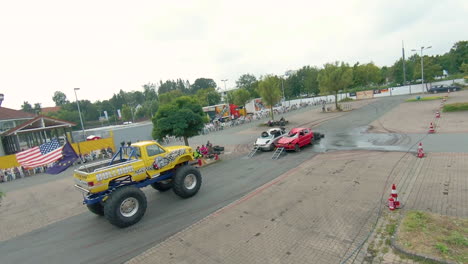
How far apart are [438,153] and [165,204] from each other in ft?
45.3

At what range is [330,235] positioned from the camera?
248 inches

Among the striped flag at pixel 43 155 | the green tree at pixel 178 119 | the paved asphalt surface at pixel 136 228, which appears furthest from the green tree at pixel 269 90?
the striped flag at pixel 43 155

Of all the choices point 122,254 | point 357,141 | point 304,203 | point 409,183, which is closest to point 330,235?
point 304,203

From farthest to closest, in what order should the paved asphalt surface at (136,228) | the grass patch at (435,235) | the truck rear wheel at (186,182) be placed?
the truck rear wheel at (186,182)
the paved asphalt surface at (136,228)
the grass patch at (435,235)

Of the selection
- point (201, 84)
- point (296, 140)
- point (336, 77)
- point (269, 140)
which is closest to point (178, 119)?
point (269, 140)

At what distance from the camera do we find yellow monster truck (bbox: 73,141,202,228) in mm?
7941

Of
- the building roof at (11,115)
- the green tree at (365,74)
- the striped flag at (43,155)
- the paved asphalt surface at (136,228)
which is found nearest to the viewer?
the paved asphalt surface at (136,228)

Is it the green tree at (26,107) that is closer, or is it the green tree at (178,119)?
the green tree at (178,119)

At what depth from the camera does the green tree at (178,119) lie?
15.7 meters

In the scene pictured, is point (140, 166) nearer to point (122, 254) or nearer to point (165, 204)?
point (165, 204)

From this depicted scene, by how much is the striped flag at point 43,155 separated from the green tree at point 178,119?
18.4 ft

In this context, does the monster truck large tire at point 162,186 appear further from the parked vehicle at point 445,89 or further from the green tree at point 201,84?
the green tree at point 201,84

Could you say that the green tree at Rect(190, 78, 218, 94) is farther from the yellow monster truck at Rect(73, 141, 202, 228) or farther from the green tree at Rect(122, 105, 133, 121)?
the yellow monster truck at Rect(73, 141, 202, 228)

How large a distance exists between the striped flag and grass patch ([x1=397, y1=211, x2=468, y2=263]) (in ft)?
43.7
